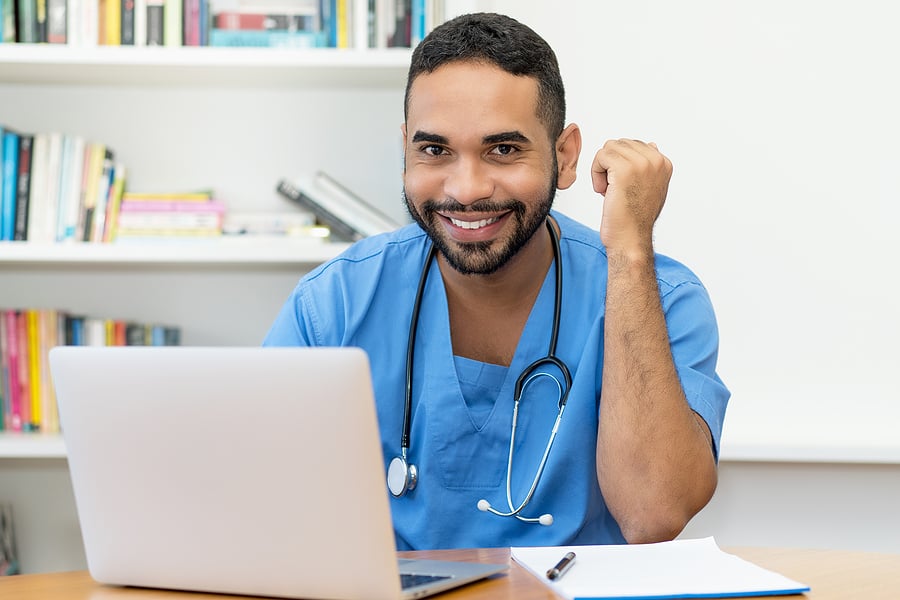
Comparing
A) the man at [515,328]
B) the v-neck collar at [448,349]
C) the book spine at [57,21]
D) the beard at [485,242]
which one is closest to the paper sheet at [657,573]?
the man at [515,328]

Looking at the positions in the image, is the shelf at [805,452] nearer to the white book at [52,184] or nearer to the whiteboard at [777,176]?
the whiteboard at [777,176]

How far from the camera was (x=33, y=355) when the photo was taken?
2.19 meters

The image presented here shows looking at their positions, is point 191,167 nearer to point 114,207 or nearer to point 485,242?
point 114,207

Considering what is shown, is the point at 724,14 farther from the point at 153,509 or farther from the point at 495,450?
the point at 153,509

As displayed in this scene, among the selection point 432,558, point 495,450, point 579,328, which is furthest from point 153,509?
point 579,328

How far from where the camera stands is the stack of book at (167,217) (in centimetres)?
215

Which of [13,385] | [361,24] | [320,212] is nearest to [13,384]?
[13,385]

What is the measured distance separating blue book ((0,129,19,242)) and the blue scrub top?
95 centimetres

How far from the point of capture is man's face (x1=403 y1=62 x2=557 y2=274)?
4.67ft

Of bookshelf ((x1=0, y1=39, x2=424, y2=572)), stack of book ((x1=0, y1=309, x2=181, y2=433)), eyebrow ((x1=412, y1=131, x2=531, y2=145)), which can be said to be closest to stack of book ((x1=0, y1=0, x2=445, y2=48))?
bookshelf ((x1=0, y1=39, x2=424, y2=572))

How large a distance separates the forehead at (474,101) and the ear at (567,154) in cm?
13

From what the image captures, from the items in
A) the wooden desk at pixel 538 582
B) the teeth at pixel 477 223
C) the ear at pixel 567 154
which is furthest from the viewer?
the ear at pixel 567 154

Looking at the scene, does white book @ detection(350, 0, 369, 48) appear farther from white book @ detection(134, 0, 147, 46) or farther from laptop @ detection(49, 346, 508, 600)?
laptop @ detection(49, 346, 508, 600)

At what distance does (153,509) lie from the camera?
2.81 ft
